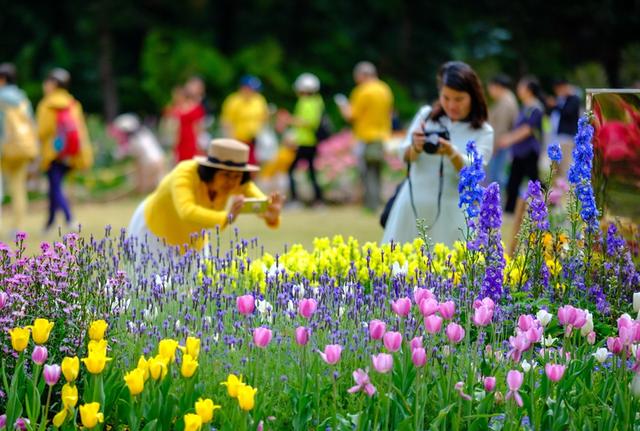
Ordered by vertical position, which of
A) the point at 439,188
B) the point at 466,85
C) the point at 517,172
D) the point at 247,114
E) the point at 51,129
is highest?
the point at 466,85

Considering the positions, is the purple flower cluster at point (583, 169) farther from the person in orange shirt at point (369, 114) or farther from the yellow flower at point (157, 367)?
the person in orange shirt at point (369, 114)

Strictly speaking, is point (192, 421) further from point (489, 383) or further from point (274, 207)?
point (274, 207)

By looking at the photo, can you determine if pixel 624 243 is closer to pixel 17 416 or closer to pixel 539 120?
pixel 17 416

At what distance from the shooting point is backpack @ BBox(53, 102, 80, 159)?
12898 millimetres

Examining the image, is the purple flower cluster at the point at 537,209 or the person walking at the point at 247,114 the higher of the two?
the person walking at the point at 247,114

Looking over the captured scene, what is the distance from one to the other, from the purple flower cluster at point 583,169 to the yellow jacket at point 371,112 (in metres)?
9.93

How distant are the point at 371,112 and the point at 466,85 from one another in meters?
8.18

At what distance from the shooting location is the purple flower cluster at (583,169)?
199 inches

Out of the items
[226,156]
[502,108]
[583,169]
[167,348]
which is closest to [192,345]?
[167,348]

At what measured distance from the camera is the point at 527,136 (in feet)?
45.3

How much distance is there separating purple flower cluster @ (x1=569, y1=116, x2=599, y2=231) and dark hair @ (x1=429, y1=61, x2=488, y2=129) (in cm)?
172

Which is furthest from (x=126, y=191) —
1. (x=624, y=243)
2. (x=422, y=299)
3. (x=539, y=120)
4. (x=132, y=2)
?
(x=422, y=299)

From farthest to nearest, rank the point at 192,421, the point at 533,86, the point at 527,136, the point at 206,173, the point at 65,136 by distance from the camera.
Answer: the point at 527,136 → the point at 533,86 → the point at 65,136 → the point at 206,173 → the point at 192,421

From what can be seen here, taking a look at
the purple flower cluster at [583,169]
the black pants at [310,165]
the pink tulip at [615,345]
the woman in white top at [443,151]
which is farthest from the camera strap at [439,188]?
the black pants at [310,165]
